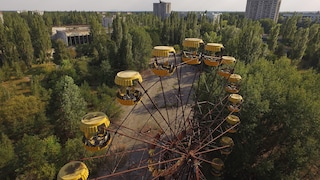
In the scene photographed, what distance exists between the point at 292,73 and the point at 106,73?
2222 cm

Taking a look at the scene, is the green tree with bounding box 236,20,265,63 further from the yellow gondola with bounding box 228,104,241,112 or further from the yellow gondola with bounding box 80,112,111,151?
the yellow gondola with bounding box 80,112,111,151

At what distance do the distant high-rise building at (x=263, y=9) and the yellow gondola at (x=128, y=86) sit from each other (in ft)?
319

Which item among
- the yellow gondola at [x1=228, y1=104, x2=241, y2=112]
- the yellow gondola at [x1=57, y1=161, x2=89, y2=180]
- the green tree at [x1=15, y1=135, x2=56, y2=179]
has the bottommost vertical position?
the green tree at [x1=15, y1=135, x2=56, y2=179]

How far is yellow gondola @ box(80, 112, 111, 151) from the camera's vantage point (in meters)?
6.70

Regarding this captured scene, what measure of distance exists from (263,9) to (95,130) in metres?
103

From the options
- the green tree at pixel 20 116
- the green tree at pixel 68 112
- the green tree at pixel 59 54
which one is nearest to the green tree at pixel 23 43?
the green tree at pixel 59 54

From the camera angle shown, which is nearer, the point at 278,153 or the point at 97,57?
the point at 278,153

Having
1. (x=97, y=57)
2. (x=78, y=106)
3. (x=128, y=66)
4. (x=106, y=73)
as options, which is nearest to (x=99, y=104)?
(x=78, y=106)

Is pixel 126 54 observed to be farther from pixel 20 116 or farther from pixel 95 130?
pixel 95 130

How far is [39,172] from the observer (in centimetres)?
1192

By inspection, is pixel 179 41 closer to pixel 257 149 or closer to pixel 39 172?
pixel 257 149

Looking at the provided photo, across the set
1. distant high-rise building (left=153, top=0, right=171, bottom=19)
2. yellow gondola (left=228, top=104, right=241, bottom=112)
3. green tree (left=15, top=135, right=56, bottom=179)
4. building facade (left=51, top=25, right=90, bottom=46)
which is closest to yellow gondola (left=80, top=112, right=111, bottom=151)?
green tree (left=15, top=135, right=56, bottom=179)

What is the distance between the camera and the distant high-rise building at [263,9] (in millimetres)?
86856

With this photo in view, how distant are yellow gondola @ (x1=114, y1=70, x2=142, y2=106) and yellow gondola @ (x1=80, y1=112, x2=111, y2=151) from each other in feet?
3.34
